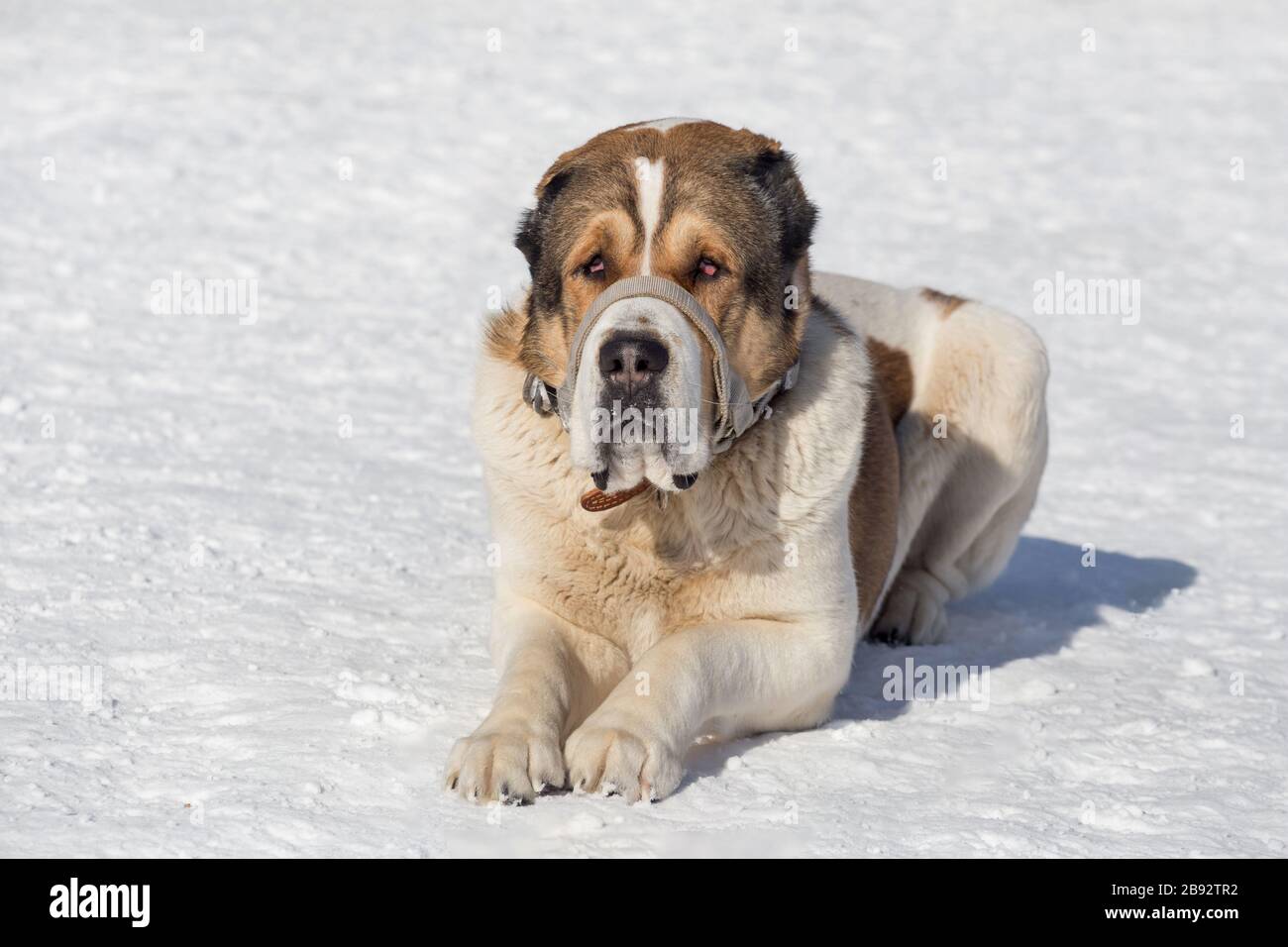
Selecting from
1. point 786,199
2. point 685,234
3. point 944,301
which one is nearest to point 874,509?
point 786,199

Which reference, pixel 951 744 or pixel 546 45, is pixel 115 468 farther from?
pixel 546 45

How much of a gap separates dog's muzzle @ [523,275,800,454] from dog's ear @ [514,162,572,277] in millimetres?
363

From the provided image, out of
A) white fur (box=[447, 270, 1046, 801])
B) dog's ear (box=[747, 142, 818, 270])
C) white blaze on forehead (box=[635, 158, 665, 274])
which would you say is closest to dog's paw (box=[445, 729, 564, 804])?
white fur (box=[447, 270, 1046, 801])

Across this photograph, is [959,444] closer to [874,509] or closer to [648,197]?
[874,509]

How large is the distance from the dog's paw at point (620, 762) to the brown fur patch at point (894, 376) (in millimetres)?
2338

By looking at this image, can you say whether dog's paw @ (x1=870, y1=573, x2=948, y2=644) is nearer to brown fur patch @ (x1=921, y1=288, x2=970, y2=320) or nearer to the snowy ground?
the snowy ground

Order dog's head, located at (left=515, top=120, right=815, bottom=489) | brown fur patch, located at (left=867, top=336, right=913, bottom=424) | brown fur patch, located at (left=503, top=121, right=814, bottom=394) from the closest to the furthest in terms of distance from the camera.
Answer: dog's head, located at (left=515, top=120, right=815, bottom=489), brown fur patch, located at (left=503, top=121, right=814, bottom=394), brown fur patch, located at (left=867, top=336, right=913, bottom=424)

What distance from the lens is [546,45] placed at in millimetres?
15289

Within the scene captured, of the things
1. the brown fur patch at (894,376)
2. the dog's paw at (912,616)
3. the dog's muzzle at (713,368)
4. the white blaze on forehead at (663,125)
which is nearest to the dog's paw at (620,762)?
the dog's muzzle at (713,368)

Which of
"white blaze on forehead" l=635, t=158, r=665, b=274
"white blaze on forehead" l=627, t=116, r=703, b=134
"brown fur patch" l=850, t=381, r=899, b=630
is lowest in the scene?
"brown fur patch" l=850, t=381, r=899, b=630

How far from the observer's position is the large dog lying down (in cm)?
385

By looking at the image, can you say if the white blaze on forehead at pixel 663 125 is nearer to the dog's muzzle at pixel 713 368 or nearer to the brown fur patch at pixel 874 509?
the dog's muzzle at pixel 713 368

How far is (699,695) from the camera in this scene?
405 centimetres

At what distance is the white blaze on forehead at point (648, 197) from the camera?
4035 millimetres
